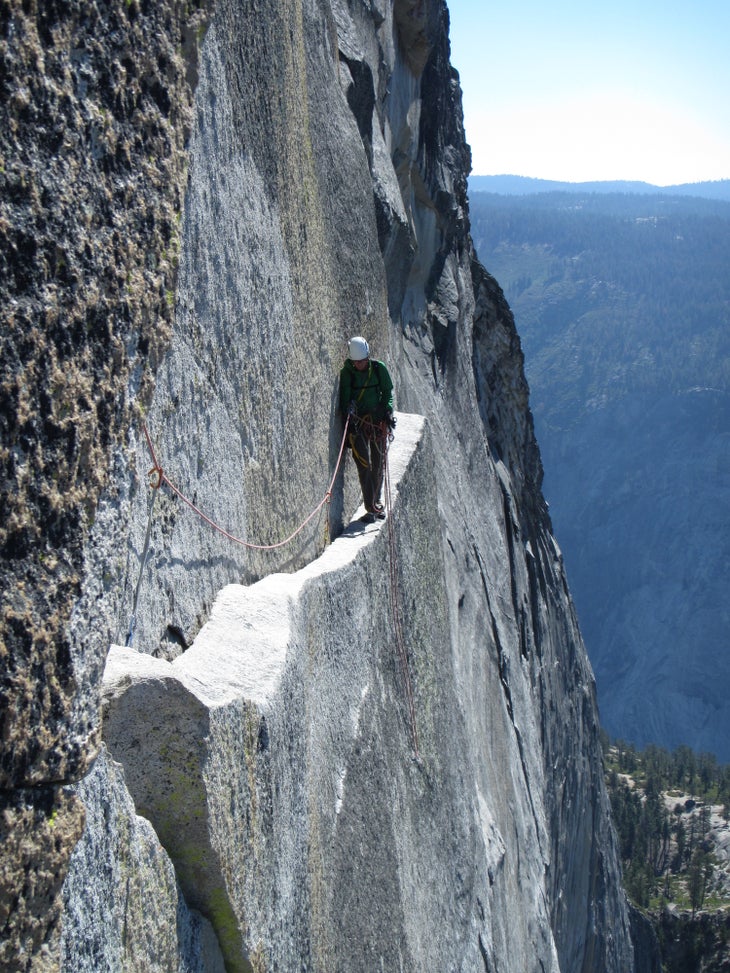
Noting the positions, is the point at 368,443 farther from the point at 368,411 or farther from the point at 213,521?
the point at 213,521

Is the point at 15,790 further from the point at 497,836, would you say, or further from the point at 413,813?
the point at 497,836

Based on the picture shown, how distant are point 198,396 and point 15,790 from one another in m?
2.75

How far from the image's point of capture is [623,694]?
162500 millimetres

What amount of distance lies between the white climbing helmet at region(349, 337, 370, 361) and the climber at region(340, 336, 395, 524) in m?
0.10

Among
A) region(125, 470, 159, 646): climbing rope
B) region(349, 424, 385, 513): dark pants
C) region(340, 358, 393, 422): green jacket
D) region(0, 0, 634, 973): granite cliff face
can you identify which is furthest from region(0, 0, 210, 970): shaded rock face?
region(340, 358, 393, 422): green jacket

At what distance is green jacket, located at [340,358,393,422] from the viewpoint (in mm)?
8055

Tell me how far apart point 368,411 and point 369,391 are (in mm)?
160

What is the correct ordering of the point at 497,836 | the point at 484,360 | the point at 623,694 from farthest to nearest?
the point at 623,694 < the point at 484,360 < the point at 497,836

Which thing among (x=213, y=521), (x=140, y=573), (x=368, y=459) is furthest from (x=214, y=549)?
(x=368, y=459)

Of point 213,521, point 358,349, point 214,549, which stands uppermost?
point 358,349

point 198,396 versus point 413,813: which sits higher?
point 198,396

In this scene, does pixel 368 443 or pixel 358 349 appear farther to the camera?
pixel 368 443

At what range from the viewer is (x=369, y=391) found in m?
8.11

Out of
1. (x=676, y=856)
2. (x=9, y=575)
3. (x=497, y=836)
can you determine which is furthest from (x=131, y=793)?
(x=676, y=856)
